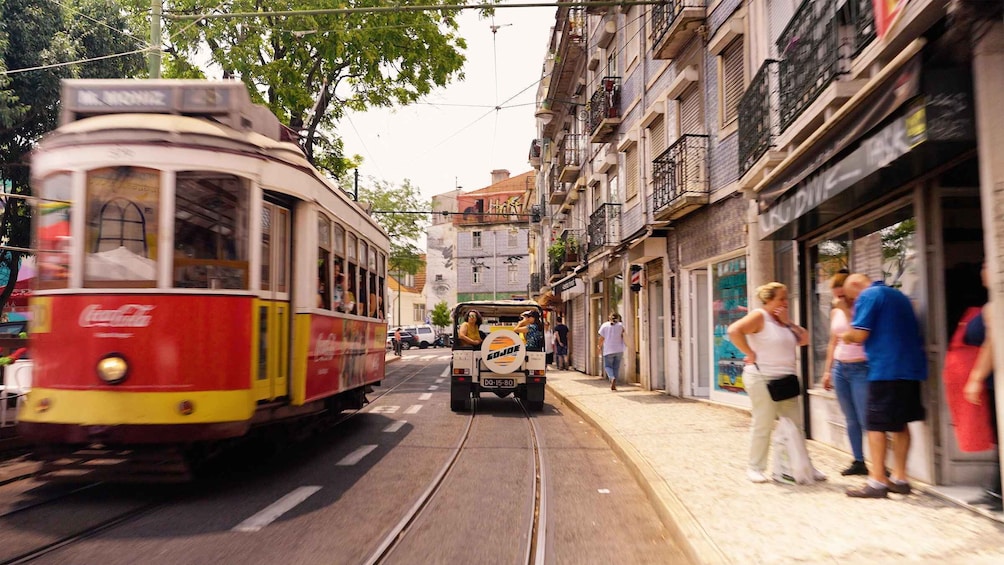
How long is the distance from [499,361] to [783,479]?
7.81m

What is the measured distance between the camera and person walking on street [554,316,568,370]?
2558 centimetres

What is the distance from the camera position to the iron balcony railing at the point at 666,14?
14.5 metres

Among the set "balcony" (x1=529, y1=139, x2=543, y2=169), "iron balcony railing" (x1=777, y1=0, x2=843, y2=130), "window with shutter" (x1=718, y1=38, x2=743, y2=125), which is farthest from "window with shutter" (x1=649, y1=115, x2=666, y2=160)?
"balcony" (x1=529, y1=139, x2=543, y2=169)

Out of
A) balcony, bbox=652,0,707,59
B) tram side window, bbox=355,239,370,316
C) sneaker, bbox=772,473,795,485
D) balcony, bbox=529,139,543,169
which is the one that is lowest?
sneaker, bbox=772,473,795,485

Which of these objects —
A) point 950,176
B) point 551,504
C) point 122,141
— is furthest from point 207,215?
point 950,176

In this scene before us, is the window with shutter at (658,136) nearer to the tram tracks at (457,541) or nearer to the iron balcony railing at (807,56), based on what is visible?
the iron balcony railing at (807,56)

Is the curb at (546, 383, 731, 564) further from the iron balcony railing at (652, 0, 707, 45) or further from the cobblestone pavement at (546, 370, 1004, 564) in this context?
the iron balcony railing at (652, 0, 707, 45)

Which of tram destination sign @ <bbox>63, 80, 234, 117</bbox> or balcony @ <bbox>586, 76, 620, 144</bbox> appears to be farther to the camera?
balcony @ <bbox>586, 76, 620, 144</bbox>

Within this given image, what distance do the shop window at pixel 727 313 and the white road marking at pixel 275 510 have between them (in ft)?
26.7

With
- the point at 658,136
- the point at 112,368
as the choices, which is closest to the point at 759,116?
the point at 658,136

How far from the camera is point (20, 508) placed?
19.3 ft

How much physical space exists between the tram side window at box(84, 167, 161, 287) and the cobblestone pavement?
4.53 m

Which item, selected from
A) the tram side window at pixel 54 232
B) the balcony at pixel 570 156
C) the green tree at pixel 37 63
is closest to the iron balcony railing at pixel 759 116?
the tram side window at pixel 54 232

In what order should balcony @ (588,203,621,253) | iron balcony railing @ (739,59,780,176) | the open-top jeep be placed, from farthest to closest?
balcony @ (588,203,621,253), the open-top jeep, iron balcony railing @ (739,59,780,176)
